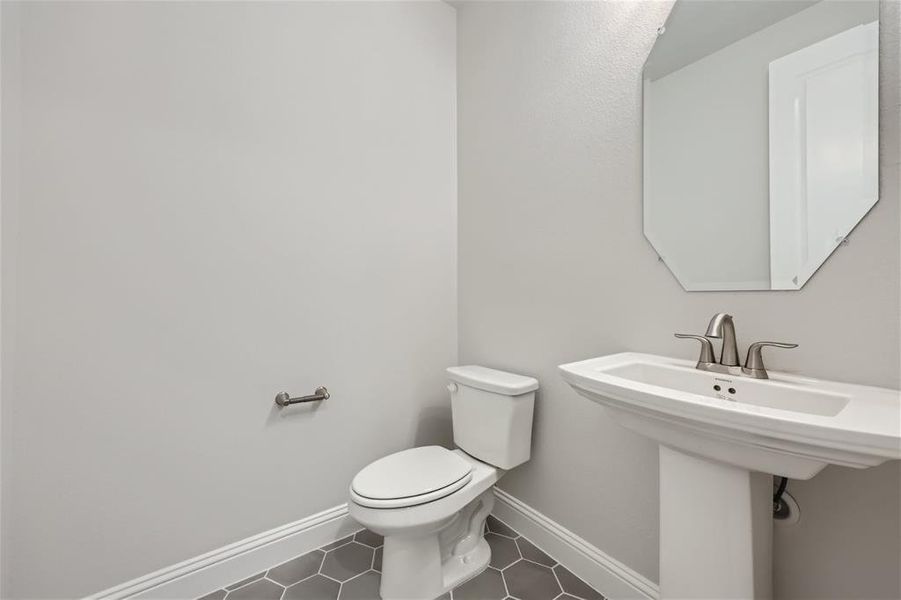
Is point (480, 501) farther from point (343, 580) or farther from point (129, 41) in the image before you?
point (129, 41)

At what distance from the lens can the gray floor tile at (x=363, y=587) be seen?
126 centimetres

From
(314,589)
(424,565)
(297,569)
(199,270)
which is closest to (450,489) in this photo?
(424,565)

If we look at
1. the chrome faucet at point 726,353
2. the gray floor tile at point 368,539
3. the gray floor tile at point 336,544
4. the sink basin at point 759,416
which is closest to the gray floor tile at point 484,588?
the gray floor tile at point 368,539

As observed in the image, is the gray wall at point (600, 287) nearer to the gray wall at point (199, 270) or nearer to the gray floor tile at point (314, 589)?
the gray wall at point (199, 270)

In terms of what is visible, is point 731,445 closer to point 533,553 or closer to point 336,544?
point 533,553

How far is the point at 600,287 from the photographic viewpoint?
130 centimetres

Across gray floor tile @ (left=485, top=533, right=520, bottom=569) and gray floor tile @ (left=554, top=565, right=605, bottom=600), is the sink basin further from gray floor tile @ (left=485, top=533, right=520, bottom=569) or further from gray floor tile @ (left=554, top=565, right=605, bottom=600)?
gray floor tile @ (left=485, top=533, right=520, bottom=569)

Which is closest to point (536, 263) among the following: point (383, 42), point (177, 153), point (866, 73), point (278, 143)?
point (866, 73)

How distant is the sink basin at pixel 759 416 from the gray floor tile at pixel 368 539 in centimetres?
118

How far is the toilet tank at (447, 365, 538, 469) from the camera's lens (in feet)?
4.61

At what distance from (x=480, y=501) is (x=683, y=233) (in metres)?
1.22

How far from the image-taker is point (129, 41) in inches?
45.9

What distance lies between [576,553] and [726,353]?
0.92 meters

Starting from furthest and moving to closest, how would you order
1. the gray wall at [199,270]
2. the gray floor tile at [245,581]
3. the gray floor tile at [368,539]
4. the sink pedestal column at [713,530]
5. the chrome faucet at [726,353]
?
1. the gray floor tile at [368,539]
2. the gray floor tile at [245,581]
3. the gray wall at [199,270]
4. the chrome faucet at [726,353]
5. the sink pedestal column at [713,530]
